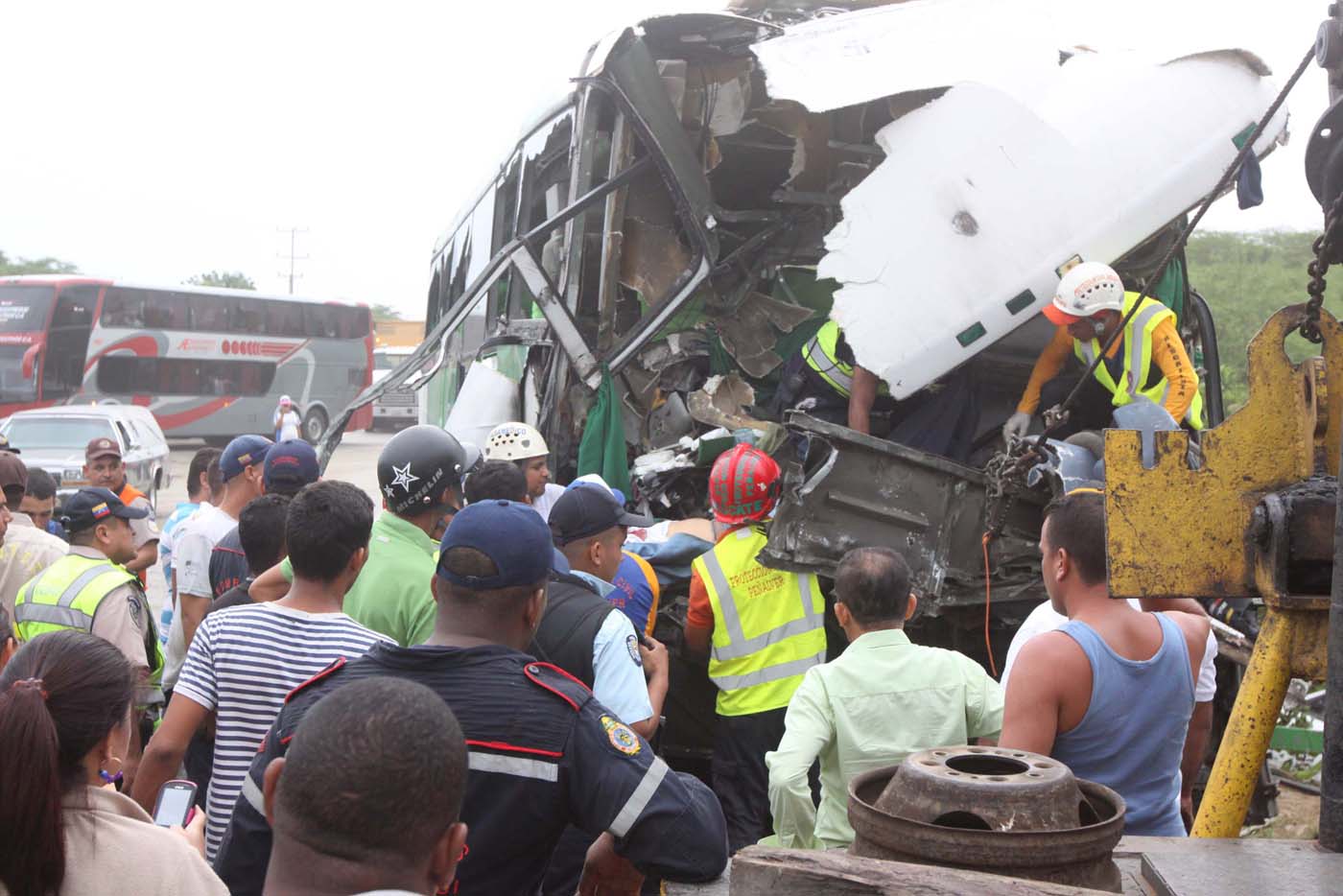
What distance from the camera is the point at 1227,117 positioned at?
17.1ft

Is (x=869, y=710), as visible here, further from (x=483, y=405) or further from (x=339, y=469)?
(x=339, y=469)

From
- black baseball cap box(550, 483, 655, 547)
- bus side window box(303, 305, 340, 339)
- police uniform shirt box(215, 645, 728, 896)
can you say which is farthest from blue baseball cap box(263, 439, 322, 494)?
bus side window box(303, 305, 340, 339)

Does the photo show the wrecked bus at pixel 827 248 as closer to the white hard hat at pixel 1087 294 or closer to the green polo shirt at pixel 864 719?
the white hard hat at pixel 1087 294

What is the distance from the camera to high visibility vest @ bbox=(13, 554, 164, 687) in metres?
3.66

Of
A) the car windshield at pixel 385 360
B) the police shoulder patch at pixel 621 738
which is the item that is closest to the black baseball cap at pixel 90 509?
the police shoulder patch at pixel 621 738

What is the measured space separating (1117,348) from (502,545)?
13.1ft

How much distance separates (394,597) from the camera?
3.19m

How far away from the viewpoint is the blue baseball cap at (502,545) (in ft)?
6.93

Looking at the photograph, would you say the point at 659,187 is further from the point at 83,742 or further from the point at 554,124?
the point at 83,742

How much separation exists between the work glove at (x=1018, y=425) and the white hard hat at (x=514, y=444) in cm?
215

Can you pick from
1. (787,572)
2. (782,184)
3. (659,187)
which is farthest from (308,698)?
(782,184)

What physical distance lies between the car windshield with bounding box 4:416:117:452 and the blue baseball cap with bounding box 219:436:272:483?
12710mm

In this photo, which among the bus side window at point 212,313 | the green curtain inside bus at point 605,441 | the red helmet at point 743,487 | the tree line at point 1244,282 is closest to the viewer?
the red helmet at point 743,487

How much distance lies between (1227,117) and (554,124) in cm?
343
